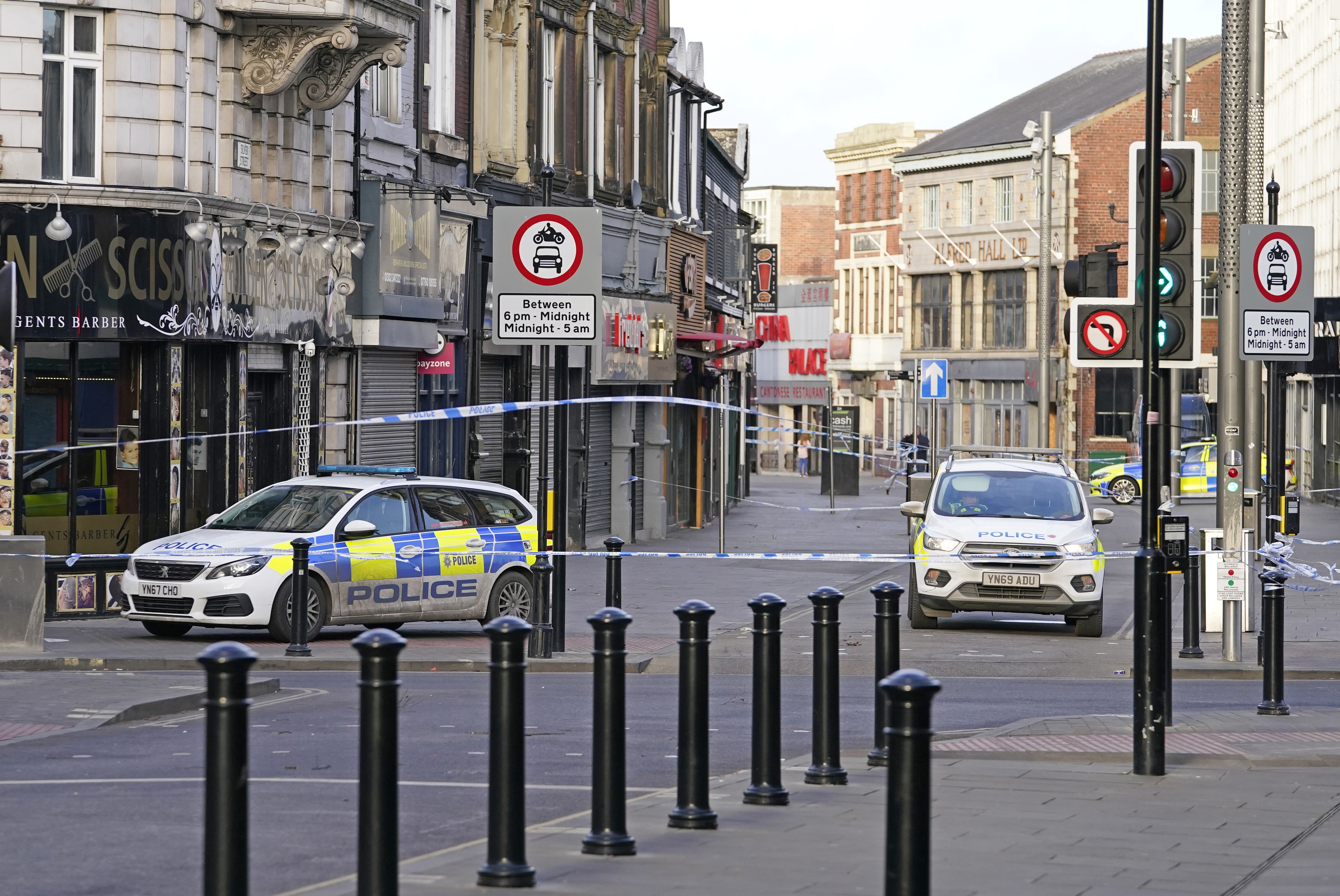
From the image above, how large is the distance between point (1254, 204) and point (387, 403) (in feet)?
39.7

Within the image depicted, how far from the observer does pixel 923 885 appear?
6012 mm

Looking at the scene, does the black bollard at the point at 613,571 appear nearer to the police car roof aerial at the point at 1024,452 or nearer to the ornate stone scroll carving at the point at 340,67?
the police car roof aerial at the point at 1024,452

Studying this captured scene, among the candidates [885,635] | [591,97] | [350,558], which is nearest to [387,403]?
[350,558]

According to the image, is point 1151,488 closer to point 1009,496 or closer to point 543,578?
point 543,578

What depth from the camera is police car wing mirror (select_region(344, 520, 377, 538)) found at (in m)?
17.9

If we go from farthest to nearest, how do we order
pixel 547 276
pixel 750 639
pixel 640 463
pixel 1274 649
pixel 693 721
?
1. pixel 640 463
2. pixel 750 639
3. pixel 547 276
4. pixel 1274 649
5. pixel 693 721

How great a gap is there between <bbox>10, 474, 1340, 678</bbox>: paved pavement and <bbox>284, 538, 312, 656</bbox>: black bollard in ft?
0.42

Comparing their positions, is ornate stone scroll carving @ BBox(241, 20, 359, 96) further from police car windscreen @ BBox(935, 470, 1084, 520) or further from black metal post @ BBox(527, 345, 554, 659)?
police car windscreen @ BBox(935, 470, 1084, 520)

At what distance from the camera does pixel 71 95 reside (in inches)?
811

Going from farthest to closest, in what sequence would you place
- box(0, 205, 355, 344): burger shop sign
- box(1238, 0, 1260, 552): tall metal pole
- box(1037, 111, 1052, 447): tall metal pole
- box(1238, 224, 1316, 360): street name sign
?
box(1037, 111, 1052, 447): tall metal pole → box(0, 205, 355, 344): burger shop sign → box(1238, 0, 1260, 552): tall metal pole → box(1238, 224, 1316, 360): street name sign

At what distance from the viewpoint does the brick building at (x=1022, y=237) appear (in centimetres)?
7038

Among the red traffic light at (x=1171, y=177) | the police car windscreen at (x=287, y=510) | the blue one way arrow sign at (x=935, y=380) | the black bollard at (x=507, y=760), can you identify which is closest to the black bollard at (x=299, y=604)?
the police car windscreen at (x=287, y=510)

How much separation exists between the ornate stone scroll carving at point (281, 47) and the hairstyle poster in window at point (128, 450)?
4090 mm

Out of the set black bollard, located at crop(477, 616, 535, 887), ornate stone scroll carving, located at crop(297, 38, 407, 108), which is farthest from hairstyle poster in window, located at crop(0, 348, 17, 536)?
black bollard, located at crop(477, 616, 535, 887)
